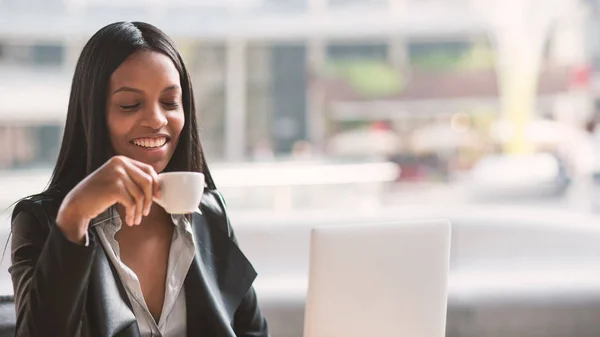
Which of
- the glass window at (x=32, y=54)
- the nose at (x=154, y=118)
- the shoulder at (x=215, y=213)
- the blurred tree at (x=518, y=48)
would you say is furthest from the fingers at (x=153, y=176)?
the blurred tree at (x=518, y=48)

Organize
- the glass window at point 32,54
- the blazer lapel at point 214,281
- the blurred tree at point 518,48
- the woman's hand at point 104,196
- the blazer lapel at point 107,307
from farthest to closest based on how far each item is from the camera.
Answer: the blurred tree at point 518,48
the glass window at point 32,54
the blazer lapel at point 214,281
the blazer lapel at point 107,307
the woman's hand at point 104,196

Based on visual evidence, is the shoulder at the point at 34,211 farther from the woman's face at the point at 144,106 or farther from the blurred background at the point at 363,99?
the blurred background at the point at 363,99

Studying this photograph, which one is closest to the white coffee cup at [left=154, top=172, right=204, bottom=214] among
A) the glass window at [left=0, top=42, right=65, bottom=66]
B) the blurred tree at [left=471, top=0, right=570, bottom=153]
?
the glass window at [left=0, top=42, right=65, bottom=66]

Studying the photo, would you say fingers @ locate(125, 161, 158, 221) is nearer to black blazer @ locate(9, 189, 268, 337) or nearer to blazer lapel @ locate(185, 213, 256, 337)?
black blazer @ locate(9, 189, 268, 337)

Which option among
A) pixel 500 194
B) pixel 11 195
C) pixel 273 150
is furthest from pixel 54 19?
pixel 500 194

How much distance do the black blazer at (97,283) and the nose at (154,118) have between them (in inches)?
6.7

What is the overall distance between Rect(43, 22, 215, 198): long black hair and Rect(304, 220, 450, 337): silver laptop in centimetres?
32

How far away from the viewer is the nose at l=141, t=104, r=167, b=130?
104 centimetres

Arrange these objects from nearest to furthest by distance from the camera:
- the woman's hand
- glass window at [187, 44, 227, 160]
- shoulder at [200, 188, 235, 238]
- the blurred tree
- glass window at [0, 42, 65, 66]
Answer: the woman's hand < shoulder at [200, 188, 235, 238] < glass window at [0, 42, 65, 66] < glass window at [187, 44, 227, 160] < the blurred tree

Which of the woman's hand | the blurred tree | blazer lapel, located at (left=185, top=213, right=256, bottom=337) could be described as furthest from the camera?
the blurred tree

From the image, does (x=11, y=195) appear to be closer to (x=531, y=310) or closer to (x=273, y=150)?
(x=273, y=150)

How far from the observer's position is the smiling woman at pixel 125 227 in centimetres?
88

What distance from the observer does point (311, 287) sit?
3.86 feet

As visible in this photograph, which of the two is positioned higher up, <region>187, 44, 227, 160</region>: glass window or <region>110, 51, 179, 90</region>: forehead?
<region>187, 44, 227, 160</region>: glass window
